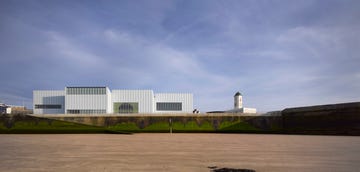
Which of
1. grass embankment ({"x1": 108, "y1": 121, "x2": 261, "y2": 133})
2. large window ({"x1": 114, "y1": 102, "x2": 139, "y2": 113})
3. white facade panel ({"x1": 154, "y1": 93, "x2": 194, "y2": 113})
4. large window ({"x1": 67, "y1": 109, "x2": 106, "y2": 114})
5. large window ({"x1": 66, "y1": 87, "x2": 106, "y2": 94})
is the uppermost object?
large window ({"x1": 66, "y1": 87, "x2": 106, "y2": 94})

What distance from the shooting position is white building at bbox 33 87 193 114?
55031 millimetres

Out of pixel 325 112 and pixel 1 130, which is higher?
pixel 325 112

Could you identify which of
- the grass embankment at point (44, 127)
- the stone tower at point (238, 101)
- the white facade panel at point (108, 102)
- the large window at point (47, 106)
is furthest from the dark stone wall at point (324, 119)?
the large window at point (47, 106)

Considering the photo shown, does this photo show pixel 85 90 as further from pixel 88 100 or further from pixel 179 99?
pixel 179 99

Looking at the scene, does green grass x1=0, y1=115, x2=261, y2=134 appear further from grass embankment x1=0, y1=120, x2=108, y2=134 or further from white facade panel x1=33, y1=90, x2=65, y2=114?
white facade panel x1=33, y1=90, x2=65, y2=114

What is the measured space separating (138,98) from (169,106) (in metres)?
8.64

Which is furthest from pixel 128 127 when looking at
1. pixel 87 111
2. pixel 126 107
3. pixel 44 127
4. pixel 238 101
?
pixel 238 101

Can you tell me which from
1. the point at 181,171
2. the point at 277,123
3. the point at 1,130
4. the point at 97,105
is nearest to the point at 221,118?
the point at 277,123

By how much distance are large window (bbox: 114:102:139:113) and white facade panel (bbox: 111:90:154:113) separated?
1.71 feet

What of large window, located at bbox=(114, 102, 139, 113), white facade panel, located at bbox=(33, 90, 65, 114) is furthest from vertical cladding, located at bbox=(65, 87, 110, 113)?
white facade panel, located at bbox=(33, 90, 65, 114)

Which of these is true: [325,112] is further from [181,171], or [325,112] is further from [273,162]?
[181,171]

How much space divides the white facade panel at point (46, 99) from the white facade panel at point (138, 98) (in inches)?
535

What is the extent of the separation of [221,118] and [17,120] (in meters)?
27.7

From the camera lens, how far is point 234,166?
6812 millimetres
